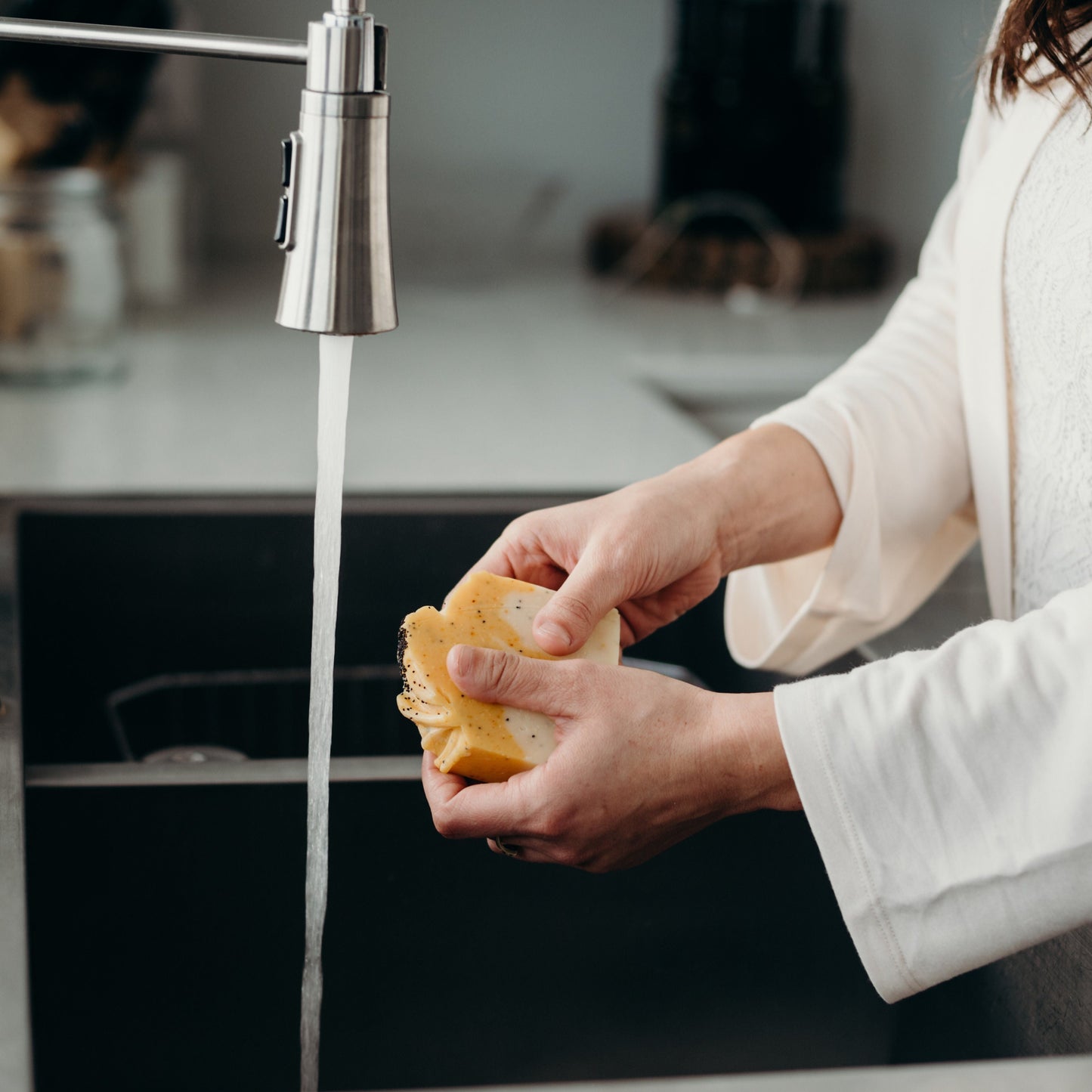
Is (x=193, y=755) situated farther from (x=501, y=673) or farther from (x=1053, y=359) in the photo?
(x=1053, y=359)

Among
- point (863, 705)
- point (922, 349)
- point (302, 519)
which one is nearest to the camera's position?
point (863, 705)

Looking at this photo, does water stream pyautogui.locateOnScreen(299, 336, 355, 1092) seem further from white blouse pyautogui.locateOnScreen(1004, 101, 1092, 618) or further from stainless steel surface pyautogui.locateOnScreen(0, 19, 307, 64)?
white blouse pyautogui.locateOnScreen(1004, 101, 1092, 618)

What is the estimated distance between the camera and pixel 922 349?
850mm

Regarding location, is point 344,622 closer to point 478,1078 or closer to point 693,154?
point 478,1078

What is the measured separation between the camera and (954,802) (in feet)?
1.75

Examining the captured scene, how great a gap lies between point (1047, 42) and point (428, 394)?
2.61 feet

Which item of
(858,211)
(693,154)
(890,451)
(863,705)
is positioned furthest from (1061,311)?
(858,211)

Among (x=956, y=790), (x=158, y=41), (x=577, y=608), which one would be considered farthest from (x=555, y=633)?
(x=158, y=41)

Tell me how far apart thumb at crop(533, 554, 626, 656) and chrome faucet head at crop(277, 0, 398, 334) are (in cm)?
17

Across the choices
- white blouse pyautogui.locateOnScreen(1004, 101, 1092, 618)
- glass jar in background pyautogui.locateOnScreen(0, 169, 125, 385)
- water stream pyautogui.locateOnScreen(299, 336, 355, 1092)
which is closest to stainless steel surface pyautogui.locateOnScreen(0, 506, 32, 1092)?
water stream pyautogui.locateOnScreen(299, 336, 355, 1092)

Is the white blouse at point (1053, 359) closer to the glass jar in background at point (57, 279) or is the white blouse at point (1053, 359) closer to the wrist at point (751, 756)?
the wrist at point (751, 756)

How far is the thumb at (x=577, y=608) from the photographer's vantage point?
2.06 ft

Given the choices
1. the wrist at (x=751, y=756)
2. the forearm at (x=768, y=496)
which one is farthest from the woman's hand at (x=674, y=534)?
the wrist at (x=751, y=756)

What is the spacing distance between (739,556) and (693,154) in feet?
3.91
